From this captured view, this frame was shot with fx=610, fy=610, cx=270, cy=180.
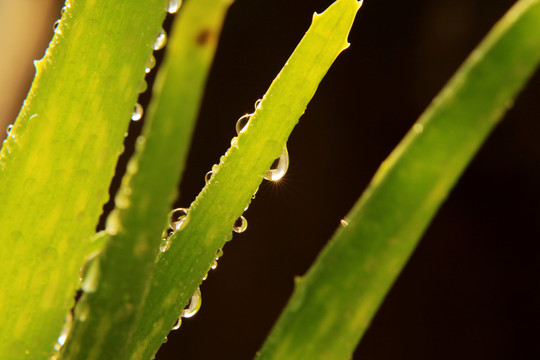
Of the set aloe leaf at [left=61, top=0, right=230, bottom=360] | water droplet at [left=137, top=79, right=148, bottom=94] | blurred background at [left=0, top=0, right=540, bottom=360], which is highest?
blurred background at [left=0, top=0, right=540, bottom=360]

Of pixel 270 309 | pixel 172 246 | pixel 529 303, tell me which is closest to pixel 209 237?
pixel 172 246

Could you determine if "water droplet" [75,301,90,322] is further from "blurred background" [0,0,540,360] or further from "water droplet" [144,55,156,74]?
"blurred background" [0,0,540,360]

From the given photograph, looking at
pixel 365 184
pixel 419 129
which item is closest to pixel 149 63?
pixel 419 129

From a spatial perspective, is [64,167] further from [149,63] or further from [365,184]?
[365,184]

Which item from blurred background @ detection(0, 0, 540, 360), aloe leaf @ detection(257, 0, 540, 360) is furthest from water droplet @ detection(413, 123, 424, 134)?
blurred background @ detection(0, 0, 540, 360)

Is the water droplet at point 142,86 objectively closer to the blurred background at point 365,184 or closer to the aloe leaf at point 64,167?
the aloe leaf at point 64,167

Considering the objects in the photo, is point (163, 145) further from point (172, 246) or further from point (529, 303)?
point (529, 303)
